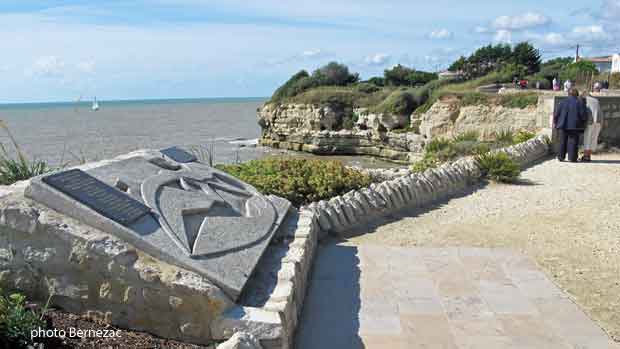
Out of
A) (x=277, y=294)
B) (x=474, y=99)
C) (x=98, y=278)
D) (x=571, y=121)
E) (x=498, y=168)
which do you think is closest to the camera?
(x=98, y=278)

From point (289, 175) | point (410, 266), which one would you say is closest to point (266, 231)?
point (410, 266)

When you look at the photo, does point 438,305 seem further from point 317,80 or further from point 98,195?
point 317,80

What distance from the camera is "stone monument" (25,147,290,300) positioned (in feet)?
11.9

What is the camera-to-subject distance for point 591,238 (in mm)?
6414

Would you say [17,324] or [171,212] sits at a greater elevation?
[171,212]

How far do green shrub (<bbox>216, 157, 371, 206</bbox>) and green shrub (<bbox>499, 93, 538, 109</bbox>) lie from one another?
1691cm

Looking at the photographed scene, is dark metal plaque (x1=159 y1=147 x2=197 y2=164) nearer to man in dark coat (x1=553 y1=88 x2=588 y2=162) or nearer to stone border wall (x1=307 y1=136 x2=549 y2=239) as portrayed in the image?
stone border wall (x1=307 y1=136 x2=549 y2=239)

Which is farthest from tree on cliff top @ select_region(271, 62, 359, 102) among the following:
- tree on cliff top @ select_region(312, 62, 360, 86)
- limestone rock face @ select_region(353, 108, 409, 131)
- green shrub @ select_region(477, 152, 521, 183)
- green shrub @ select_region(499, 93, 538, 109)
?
green shrub @ select_region(477, 152, 521, 183)

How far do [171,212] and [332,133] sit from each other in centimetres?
3428

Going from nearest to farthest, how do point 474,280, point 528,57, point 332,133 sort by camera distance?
point 474,280 < point 332,133 < point 528,57

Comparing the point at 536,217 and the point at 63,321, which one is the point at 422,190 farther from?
the point at 63,321

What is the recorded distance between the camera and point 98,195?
12.7 ft

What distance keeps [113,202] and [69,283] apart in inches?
24.9

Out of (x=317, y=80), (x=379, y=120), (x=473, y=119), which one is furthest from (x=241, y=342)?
(x=317, y=80)
